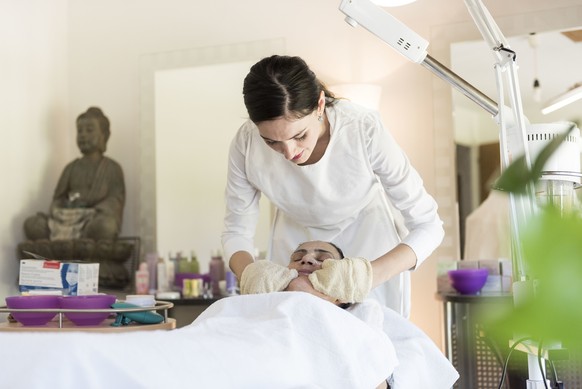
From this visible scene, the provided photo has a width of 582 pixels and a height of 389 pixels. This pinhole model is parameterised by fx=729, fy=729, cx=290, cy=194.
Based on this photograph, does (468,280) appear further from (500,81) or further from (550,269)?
(550,269)

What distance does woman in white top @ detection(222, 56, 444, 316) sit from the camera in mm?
1593

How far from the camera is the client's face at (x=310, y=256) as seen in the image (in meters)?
1.78

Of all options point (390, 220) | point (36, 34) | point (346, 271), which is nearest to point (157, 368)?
point (346, 271)

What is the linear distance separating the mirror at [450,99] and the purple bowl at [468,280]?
1.11 feet

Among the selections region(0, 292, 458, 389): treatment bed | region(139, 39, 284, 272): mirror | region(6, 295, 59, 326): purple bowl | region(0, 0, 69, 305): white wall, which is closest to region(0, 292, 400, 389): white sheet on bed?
region(0, 292, 458, 389): treatment bed

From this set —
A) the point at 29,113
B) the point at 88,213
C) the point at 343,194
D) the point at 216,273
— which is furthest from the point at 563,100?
the point at 29,113

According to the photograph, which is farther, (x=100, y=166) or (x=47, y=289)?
(x=100, y=166)

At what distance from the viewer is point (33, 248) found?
11.3 feet

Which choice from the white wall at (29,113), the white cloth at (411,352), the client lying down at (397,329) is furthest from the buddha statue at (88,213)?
the white cloth at (411,352)

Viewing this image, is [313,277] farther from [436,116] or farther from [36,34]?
[36,34]

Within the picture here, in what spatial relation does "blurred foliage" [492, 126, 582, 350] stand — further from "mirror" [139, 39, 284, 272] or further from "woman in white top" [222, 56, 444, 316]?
"mirror" [139, 39, 284, 272]

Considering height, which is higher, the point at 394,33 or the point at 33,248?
the point at 394,33

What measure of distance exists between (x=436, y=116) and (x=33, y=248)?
6.46ft

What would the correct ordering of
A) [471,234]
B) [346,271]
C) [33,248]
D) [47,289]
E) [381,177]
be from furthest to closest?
[33,248]
[471,234]
[47,289]
[381,177]
[346,271]
